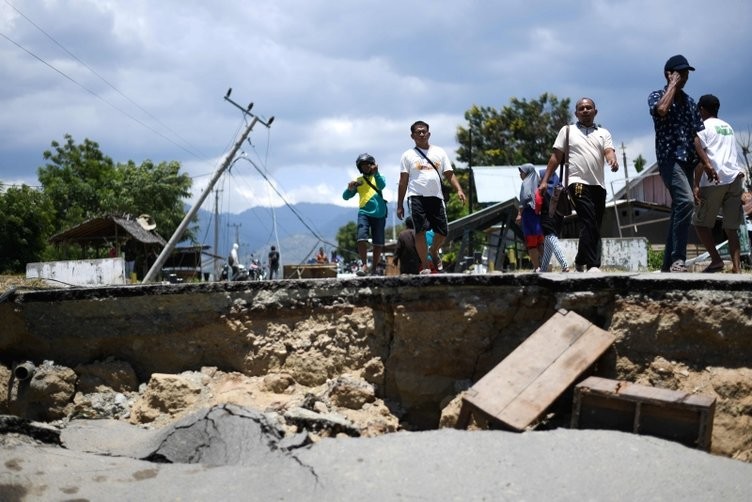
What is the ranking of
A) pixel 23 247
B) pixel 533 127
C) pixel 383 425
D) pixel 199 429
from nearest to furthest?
pixel 199 429, pixel 383 425, pixel 23 247, pixel 533 127

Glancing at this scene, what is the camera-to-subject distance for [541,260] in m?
7.86

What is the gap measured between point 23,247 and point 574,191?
2609 cm

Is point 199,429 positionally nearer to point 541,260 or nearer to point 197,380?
point 197,380

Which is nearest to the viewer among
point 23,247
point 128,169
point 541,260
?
point 541,260

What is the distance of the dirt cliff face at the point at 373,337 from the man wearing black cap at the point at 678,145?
3.76ft

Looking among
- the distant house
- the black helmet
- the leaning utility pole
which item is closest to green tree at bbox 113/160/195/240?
the distant house

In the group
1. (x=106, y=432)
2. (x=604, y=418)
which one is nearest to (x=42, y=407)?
(x=106, y=432)

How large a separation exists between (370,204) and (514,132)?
4082cm

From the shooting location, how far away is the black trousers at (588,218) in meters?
6.29

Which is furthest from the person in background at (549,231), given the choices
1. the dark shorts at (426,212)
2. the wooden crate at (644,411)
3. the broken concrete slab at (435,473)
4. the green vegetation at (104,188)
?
the green vegetation at (104,188)

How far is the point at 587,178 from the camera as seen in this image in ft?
20.9

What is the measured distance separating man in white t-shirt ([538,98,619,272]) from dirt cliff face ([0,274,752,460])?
3.92ft

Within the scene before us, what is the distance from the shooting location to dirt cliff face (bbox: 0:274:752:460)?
473 centimetres

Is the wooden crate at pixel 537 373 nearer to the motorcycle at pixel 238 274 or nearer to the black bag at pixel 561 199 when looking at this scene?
the black bag at pixel 561 199
